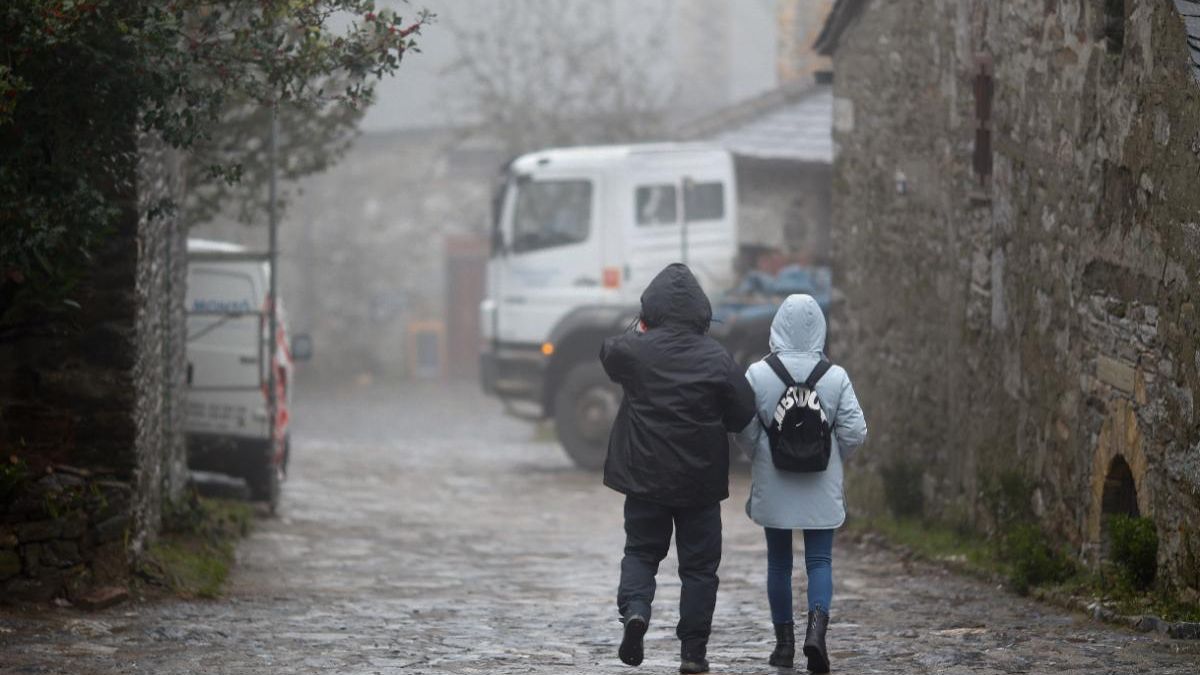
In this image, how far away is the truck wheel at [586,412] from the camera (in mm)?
17172

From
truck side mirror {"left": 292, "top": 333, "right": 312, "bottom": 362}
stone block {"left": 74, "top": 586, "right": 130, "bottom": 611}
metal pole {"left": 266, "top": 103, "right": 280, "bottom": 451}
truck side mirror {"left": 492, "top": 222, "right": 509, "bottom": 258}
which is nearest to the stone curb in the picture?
stone block {"left": 74, "top": 586, "right": 130, "bottom": 611}

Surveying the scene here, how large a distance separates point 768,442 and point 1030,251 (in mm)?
2787

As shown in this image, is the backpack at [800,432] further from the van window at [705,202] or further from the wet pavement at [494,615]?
the van window at [705,202]

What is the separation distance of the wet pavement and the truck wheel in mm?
2137

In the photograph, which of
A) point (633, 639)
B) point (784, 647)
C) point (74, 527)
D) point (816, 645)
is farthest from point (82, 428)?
point (816, 645)

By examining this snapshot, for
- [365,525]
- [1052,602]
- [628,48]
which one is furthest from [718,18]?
[1052,602]

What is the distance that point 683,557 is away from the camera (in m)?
6.69

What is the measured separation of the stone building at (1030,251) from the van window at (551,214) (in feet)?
14.9

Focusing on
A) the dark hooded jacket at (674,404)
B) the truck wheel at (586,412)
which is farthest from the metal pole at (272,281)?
the dark hooded jacket at (674,404)

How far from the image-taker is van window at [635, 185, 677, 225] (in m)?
17.2

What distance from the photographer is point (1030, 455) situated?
898 centimetres

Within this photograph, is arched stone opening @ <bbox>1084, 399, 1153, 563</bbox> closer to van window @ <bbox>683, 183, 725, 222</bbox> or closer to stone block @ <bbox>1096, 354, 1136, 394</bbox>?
stone block @ <bbox>1096, 354, 1136, 394</bbox>

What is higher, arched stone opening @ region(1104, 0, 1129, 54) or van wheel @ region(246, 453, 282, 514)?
arched stone opening @ region(1104, 0, 1129, 54)

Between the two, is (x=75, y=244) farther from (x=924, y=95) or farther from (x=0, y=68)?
(x=924, y=95)
